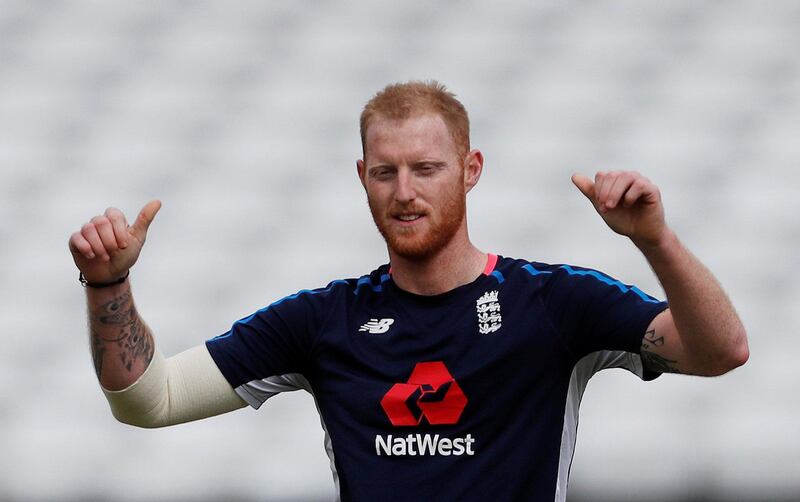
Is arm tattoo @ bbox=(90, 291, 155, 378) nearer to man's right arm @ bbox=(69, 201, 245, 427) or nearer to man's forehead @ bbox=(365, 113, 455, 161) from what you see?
man's right arm @ bbox=(69, 201, 245, 427)

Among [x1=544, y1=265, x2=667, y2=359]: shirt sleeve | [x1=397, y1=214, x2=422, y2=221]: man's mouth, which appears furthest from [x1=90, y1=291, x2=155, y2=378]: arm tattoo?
[x1=544, y1=265, x2=667, y2=359]: shirt sleeve

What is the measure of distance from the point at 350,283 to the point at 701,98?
4965mm

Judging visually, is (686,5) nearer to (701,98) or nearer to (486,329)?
(701,98)

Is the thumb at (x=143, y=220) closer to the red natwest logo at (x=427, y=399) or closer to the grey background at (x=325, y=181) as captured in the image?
the red natwest logo at (x=427, y=399)

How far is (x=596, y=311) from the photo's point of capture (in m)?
2.36

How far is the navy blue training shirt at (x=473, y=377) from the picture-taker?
2.36 metres

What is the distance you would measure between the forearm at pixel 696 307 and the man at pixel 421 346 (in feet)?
0.10

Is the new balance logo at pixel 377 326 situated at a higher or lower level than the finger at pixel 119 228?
lower

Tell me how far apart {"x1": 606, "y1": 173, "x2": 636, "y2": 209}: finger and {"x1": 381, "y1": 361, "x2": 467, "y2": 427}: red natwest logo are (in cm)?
58

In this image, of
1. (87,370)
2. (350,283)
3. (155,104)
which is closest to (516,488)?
(350,283)

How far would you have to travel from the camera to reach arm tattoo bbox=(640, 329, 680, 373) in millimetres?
2244

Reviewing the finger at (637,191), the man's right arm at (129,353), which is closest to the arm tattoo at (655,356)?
the finger at (637,191)

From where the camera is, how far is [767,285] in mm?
6395

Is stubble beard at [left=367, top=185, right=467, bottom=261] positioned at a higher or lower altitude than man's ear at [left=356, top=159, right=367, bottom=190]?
lower
